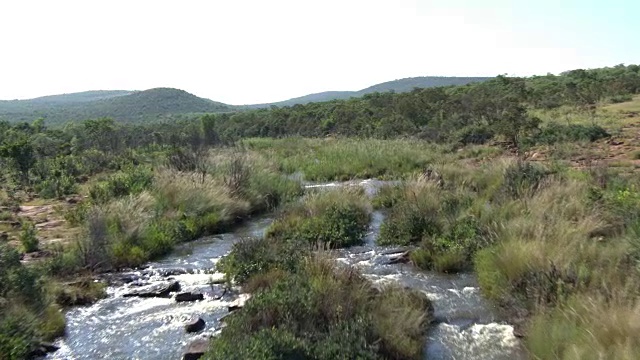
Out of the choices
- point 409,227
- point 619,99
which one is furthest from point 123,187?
point 619,99

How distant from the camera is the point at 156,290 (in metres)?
9.23

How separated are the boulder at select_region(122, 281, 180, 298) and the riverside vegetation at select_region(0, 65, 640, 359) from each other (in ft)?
2.17

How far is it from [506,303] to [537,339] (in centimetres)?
172

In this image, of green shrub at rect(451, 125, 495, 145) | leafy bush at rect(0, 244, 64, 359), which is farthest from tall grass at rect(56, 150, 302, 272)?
green shrub at rect(451, 125, 495, 145)

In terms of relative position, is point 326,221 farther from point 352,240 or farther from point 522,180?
point 522,180

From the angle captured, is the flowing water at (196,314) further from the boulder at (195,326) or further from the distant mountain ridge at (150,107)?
the distant mountain ridge at (150,107)

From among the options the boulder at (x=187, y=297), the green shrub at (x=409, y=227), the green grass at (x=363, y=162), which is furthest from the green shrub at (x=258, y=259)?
the green grass at (x=363, y=162)

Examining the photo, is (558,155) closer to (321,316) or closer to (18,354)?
(321,316)

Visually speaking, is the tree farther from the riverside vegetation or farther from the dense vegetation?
the dense vegetation

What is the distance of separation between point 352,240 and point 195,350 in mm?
6403

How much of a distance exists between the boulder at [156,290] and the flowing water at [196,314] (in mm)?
138

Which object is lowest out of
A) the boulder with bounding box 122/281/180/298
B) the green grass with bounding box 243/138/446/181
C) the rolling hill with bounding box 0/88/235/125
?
the rolling hill with bounding box 0/88/235/125

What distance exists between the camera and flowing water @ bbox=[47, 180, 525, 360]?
6852 mm

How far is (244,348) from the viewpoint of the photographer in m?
5.35
